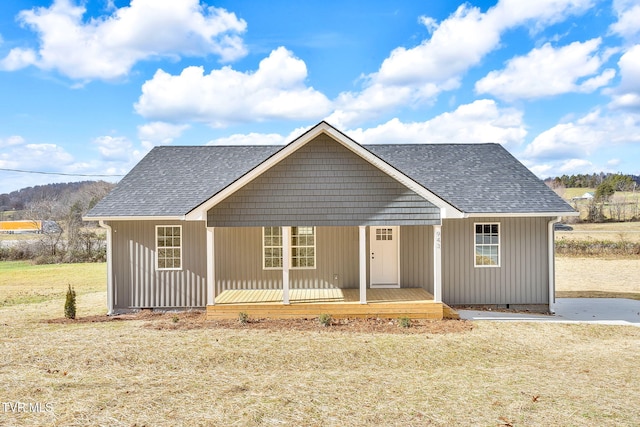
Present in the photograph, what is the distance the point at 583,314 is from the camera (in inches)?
513

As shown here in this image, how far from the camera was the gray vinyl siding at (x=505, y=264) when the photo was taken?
13.3 m

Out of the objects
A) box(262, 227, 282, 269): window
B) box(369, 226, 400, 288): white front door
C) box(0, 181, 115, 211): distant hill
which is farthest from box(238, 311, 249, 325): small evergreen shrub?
box(0, 181, 115, 211): distant hill

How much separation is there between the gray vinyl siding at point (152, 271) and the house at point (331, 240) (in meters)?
0.03

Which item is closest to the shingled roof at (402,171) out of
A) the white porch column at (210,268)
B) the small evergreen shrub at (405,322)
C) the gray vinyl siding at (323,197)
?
the gray vinyl siding at (323,197)

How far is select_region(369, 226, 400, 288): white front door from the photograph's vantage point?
45.2ft

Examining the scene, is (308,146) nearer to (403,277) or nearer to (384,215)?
(384,215)

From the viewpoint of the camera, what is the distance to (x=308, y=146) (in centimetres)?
1184

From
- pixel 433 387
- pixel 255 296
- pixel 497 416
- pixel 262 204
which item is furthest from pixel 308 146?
pixel 497 416

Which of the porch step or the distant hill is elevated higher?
the distant hill

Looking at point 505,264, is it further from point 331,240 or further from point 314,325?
point 314,325

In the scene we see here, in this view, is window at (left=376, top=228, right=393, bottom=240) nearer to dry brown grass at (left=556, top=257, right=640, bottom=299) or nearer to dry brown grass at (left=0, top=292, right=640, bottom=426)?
dry brown grass at (left=0, top=292, right=640, bottom=426)

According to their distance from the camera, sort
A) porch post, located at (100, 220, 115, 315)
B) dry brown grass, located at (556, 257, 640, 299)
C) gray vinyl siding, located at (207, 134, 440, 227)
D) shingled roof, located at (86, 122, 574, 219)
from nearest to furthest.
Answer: gray vinyl siding, located at (207, 134, 440, 227) → shingled roof, located at (86, 122, 574, 219) → porch post, located at (100, 220, 115, 315) → dry brown grass, located at (556, 257, 640, 299)

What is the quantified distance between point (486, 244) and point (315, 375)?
8250mm

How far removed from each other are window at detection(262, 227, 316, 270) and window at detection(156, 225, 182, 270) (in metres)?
2.66
